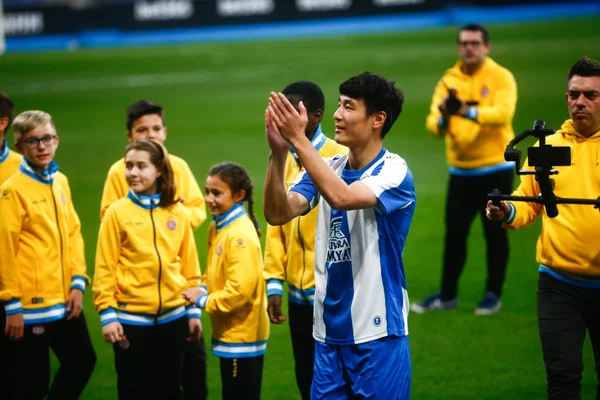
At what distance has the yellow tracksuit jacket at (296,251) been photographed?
5719mm

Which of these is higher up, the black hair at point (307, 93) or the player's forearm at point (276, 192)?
the black hair at point (307, 93)

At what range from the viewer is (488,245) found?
8852 mm

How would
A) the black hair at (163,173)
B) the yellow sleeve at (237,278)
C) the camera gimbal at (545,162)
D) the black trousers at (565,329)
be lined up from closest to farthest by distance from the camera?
the camera gimbal at (545,162), the black trousers at (565,329), the yellow sleeve at (237,278), the black hair at (163,173)

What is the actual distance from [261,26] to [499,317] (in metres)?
29.9

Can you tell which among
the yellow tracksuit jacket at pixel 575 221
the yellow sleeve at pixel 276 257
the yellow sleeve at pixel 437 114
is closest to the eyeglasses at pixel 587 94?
the yellow tracksuit jacket at pixel 575 221

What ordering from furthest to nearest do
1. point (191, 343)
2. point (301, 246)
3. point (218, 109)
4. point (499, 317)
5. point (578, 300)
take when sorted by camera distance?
1. point (218, 109)
2. point (499, 317)
3. point (191, 343)
4. point (301, 246)
5. point (578, 300)

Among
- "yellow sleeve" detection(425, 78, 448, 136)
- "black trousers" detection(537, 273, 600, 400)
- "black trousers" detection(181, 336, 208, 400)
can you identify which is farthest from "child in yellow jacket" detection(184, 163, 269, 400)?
"yellow sleeve" detection(425, 78, 448, 136)

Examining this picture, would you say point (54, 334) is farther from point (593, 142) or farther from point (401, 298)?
point (593, 142)

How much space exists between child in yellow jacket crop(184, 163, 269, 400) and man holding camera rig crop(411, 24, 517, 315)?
339 centimetres

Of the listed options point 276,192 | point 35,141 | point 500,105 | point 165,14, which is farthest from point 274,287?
point 165,14

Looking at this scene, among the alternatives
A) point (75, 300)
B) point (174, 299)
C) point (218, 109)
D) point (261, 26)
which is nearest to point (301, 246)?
point (174, 299)

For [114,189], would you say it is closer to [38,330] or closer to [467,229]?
[38,330]

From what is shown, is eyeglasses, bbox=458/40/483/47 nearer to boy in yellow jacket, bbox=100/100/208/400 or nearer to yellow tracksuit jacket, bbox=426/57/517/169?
yellow tracksuit jacket, bbox=426/57/517/169

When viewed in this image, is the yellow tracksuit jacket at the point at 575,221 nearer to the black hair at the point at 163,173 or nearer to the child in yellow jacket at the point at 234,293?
the child in yellow jacket at the point at 234,293
